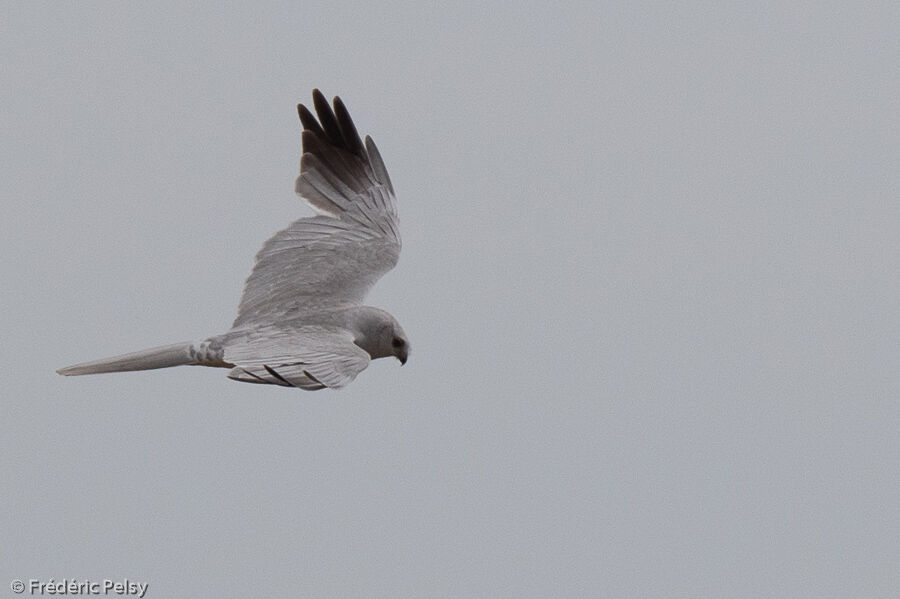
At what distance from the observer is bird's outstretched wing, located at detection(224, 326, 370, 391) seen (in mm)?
7941

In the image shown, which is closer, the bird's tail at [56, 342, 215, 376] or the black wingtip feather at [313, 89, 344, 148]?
the bird's tail at [56, 342, 215, 376]

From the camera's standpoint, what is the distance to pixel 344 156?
38.3 ft

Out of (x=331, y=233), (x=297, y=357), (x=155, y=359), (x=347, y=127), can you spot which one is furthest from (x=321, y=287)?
(x=297, y=357)

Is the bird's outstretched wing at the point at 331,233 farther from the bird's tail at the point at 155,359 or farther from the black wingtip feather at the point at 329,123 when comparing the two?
the bird's tail at the point at 155,359

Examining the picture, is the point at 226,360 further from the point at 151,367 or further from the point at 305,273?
the point at 305,273

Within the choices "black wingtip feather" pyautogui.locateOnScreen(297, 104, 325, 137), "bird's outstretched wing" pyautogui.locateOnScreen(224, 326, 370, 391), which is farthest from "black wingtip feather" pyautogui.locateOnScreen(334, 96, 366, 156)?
"bird's outstretched wing" pyautogui.locateOnScreen(224, 326, 370, 391)

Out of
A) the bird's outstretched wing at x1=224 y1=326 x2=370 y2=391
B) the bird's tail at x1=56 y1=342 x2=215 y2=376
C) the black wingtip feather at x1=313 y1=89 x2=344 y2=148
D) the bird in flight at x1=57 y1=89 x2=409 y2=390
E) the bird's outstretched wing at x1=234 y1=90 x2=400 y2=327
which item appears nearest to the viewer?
the bird's outstretched wing at x1=224 y1=326 x2=370 y2=391

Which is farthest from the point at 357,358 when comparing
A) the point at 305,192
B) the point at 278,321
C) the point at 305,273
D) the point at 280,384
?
the point at 305,192

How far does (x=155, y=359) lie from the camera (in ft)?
31.9

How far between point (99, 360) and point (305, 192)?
249cm

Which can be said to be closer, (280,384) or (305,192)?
(280,384)

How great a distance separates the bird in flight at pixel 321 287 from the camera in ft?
28.6

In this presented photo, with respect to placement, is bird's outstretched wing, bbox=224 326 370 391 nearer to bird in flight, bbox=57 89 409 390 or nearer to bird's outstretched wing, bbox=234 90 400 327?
bird in flight, bbox=57 89 409 390

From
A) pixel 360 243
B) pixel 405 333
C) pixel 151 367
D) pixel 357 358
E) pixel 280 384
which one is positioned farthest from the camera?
pixel 360 243
